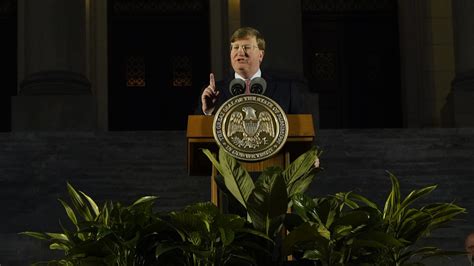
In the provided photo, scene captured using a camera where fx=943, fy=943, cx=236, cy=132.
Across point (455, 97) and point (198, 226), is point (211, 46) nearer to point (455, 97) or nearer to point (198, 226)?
point (455, 97)

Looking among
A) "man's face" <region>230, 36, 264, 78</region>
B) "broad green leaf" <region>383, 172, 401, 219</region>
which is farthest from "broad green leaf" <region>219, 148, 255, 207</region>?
"man's face" <region>230, 36, 264, 78</region>

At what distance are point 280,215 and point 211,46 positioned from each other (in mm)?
19368

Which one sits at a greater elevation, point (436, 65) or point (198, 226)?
point (436, 65)

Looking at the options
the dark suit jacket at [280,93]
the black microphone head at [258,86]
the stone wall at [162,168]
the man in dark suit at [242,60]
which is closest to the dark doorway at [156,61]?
the stone wall at [162,168]

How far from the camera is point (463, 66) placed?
62.0 ft

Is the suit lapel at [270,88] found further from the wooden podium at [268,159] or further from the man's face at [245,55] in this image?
the wooden podium at [268,159]

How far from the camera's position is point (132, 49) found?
23.8 m

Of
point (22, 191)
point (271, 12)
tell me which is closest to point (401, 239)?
point (22, 191)

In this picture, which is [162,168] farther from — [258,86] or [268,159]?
[268,159]

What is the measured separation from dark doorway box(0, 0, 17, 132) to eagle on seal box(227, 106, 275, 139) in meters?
18.6

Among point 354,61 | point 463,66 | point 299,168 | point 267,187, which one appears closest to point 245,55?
point 299,168

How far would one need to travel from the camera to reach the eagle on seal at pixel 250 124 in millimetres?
4883

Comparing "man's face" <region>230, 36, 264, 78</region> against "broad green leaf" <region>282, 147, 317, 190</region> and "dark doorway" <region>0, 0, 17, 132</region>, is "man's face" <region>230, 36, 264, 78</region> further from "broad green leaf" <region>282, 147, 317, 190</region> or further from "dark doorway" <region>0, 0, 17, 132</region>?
"dark doorway" <region>0, 0, 17, 132</region>

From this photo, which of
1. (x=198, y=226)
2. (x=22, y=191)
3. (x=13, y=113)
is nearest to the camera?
(x=198, y=226)
